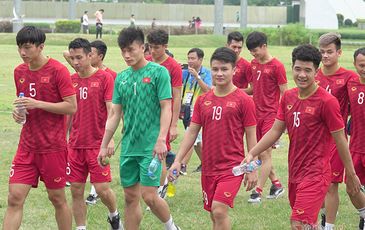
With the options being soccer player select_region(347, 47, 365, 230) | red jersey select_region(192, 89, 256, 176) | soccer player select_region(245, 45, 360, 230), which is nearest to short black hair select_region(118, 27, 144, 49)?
red jersey select_region(192, 89, 256, 176)

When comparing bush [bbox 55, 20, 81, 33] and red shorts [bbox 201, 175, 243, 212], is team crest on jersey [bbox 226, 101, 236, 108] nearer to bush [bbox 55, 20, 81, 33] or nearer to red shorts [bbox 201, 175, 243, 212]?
red shorts [bbox 201, 175, 243, 212]

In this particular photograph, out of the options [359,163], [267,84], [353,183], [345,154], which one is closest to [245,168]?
[345,154]

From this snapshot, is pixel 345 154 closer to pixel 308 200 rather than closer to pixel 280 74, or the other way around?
pixel 308 200

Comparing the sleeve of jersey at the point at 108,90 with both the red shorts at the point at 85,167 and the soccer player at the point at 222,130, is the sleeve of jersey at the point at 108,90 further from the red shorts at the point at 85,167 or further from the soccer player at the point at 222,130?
the soccer player at the point at 222,130

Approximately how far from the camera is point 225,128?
840cm

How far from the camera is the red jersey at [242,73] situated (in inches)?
492

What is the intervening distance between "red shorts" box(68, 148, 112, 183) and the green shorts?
0.93 m

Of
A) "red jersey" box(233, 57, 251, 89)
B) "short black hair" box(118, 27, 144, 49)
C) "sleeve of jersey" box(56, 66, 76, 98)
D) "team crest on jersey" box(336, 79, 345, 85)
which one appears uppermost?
"short black hair" box(118, 27, 144, 49)

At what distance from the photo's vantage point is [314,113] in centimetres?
793

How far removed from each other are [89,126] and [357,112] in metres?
2.95

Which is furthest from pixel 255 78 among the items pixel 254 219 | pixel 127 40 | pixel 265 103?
pixel 127 40

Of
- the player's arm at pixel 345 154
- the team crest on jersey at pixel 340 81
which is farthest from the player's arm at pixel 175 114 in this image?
the player's arm at pixel 345 154

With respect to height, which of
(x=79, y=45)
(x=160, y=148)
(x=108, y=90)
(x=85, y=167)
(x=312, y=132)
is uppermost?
(x=79, y=45)

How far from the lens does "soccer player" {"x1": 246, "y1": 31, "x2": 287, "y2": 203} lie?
473 inches
